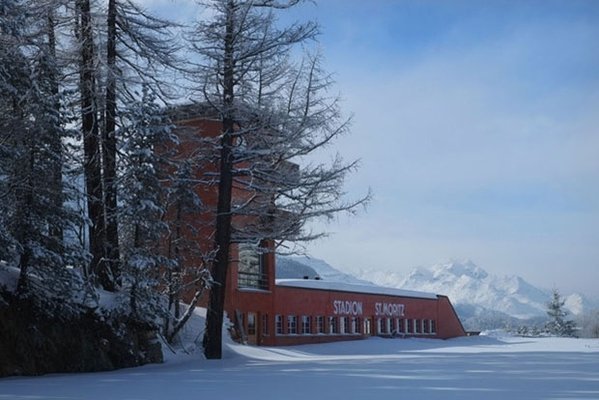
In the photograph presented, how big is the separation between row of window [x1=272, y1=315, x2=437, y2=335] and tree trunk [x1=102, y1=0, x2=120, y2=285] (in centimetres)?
1463

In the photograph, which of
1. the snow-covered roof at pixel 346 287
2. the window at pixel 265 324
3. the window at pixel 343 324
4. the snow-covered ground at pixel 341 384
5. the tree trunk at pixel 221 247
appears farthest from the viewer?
the window at pixel 343 324

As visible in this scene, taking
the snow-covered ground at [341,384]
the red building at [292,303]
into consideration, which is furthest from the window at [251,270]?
the snow-covered ground at [341,384]

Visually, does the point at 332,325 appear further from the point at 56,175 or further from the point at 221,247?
the point at 56,175

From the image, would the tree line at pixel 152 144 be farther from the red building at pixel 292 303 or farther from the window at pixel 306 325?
the window at pixel 306 325

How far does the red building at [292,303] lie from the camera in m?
32.2

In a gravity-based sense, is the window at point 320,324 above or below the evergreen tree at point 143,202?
below

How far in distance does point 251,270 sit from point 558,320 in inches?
2322

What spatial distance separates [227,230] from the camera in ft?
83.8

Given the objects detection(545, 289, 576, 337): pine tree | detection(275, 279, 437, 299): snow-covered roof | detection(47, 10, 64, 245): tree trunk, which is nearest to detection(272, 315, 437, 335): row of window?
detection(275, 279, 437, 299): snow-covered roof

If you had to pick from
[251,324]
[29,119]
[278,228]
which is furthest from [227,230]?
[251,324]

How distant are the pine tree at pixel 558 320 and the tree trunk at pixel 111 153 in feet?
227

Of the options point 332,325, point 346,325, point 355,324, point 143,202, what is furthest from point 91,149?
point 355,324

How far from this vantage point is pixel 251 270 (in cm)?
3706

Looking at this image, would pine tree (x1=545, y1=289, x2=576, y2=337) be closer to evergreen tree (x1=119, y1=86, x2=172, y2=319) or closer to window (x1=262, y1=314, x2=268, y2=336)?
window (x1=262, y1=314, x2=268, y2=336)
